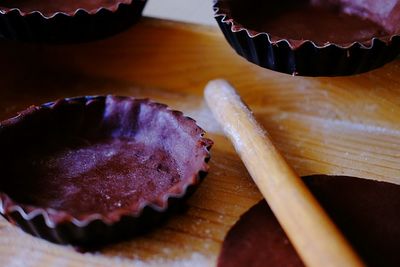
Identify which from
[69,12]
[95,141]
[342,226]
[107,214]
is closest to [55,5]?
[69,12]

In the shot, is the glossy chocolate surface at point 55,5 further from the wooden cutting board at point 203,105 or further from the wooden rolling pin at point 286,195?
the wooden rolling pin at point 286,195

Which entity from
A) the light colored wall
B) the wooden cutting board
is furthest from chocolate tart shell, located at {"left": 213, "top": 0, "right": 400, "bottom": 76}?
the light colored wall

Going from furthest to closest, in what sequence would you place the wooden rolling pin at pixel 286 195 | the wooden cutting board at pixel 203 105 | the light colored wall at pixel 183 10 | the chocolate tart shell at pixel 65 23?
the light colored wall at pixel 183 10, the chocolate tart shell at pixel 65 23, the wooden cutting board at pixel 203 105, the wooden rolling pin at pixel 286 195

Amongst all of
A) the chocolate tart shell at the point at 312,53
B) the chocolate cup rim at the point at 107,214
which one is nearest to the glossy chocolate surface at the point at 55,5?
the chocolate tart shell at the point at 312,53

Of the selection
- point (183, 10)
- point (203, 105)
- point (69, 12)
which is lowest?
point (203, 105)

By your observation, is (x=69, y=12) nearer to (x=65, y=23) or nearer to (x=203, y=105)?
(x=65, y=23)

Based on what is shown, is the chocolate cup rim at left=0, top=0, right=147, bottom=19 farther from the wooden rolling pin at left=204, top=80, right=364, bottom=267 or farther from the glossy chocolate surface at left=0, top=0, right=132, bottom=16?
the wooden rolling pin at left=204, top=80, right=364, bottom=267

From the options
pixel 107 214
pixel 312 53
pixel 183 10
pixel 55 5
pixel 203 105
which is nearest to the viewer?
pixel 107 214
